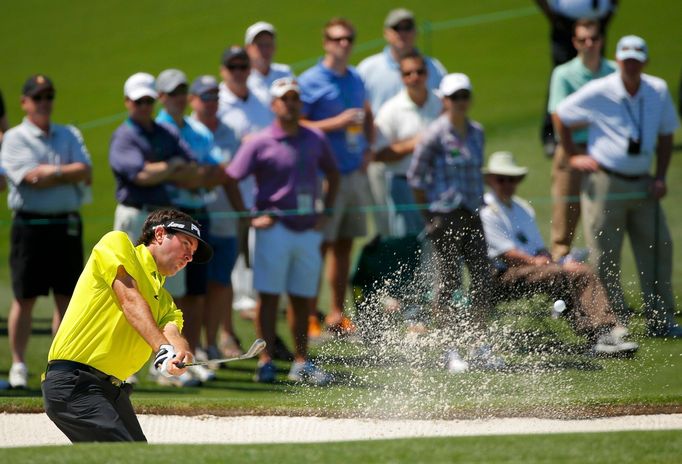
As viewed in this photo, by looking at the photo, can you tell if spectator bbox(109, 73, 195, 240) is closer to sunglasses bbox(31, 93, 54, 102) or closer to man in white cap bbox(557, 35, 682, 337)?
sunglasses bbox(31, 93, 54, 102)

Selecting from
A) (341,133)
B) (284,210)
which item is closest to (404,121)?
(341,133)

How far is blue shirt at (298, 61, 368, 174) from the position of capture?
37.6 ft

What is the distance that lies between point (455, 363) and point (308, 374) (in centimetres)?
109

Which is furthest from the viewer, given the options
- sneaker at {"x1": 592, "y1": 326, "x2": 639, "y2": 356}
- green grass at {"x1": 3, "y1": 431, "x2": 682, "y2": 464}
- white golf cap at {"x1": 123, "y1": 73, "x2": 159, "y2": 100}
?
white golf cap at {"x1": 123, "y1": 73, "x2": 159, "y2": 100}

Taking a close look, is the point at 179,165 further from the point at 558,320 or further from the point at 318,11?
the point at 318,11

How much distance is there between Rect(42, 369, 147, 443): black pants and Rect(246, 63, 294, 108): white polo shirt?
5284 mm

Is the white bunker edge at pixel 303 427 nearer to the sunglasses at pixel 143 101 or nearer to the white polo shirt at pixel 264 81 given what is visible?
the sunglasses at pixel 143 101

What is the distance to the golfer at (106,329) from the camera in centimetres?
675

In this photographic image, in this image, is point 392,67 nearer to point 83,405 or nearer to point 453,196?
point 453,196

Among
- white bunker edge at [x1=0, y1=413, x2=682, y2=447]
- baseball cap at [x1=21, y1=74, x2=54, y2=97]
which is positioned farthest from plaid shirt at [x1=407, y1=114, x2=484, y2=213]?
baseball cap at [x1=21, y1=74, x2=54, y2=97]

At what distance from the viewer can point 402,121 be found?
11500 millimetres

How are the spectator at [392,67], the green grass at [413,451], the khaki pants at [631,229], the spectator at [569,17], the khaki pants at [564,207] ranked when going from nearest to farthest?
the green grass at [413,451] < the khaki pants at [631,229] < the khaki pants at [564,207] < the spectator at [392,67] < the spectator at [569,17]

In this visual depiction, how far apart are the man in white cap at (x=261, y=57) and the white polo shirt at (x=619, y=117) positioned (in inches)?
109

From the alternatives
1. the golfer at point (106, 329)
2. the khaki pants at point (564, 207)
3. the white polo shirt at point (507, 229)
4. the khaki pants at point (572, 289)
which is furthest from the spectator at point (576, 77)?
the golfer at point (106, 329)
